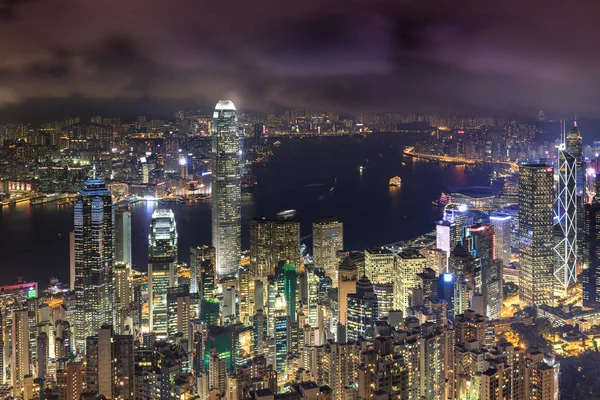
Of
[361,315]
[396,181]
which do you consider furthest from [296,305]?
[396,181]

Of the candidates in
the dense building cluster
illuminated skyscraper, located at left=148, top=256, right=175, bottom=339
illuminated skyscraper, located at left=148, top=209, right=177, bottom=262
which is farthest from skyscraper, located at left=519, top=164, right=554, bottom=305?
illuminated skyscraper, located at left=148, top=209, right=177, bottom=262

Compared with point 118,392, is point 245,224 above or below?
above

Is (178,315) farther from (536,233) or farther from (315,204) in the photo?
(315,204)

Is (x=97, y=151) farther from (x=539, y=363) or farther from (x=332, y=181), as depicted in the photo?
(x=539, y=363)

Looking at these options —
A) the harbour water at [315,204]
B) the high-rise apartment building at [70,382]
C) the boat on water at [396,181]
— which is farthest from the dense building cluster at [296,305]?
the boat on water at [396,181]

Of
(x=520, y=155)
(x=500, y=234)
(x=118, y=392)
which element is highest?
(x=520, y=155)

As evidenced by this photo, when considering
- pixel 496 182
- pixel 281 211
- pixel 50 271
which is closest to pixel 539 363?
pixel 50 271
